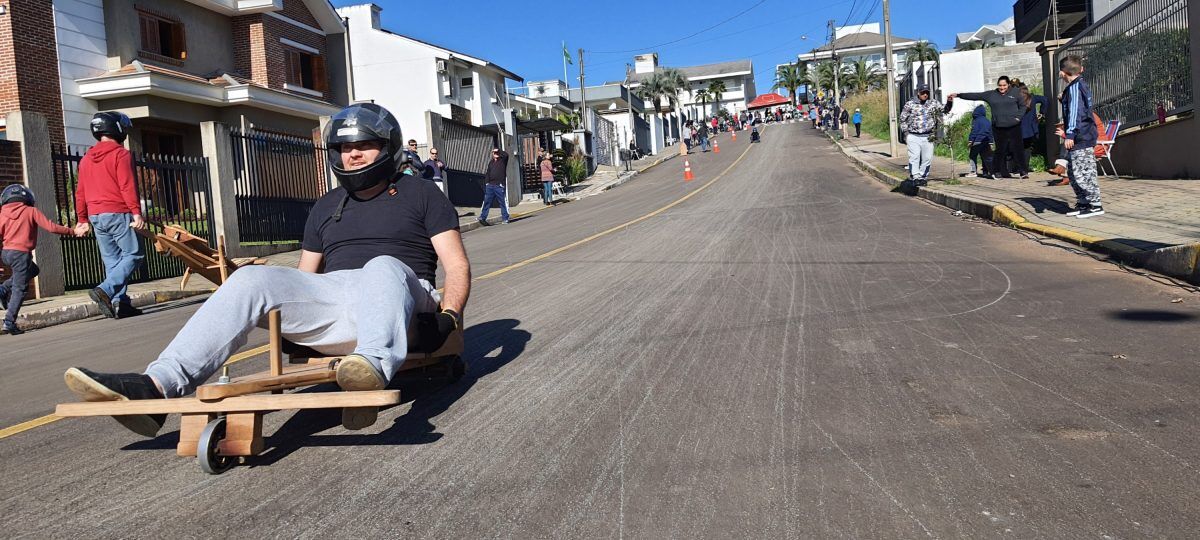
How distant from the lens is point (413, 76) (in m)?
40.9

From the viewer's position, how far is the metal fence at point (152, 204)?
1185 cm

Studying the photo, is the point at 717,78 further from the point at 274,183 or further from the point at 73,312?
the point at 73,312

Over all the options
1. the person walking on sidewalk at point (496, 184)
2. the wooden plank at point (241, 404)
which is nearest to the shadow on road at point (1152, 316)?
the wooden plank at point (241, 404)

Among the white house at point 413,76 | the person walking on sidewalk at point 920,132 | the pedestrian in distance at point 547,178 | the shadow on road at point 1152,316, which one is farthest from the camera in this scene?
the white house at point 413,76

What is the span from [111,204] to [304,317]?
637cm

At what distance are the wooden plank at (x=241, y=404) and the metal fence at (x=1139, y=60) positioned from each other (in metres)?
13.2

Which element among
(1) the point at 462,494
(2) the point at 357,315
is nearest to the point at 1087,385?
(1) the point at 462,494

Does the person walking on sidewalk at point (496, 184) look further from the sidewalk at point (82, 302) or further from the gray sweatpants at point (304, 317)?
the gray sweatpants at point (304, 317)

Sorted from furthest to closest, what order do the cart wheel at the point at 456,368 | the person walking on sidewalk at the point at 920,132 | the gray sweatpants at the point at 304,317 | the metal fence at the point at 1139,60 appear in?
the person walking on sidewalk at the point at 920,132, the metal fence at the point at 1139,60, the cart wheel at the point at 456,368, the gray sweatpants at the point at 304,317

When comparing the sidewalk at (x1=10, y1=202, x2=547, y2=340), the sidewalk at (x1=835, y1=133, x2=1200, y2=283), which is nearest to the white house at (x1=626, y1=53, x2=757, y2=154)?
the sidewalk at (x1=835, y1=133, x2=1200, y2=283)

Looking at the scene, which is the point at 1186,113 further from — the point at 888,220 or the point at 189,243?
the point at 189,243

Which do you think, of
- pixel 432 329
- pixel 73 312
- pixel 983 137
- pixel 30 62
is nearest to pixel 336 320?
pixel 432 329

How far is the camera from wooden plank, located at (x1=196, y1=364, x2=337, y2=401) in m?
3.18

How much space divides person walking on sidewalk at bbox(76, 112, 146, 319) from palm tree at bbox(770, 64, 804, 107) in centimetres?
11590
